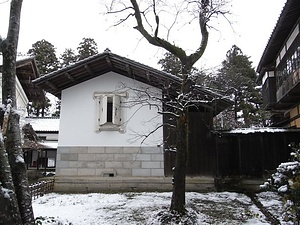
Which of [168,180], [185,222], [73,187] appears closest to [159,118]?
[168,180]

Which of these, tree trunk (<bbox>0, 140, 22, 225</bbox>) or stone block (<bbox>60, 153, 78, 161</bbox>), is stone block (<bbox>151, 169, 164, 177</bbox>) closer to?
stone block (<bbox>60, 153, 78, 161</bbox>)

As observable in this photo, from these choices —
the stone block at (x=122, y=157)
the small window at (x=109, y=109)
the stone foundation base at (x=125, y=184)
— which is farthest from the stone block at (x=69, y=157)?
the small window at (x=109, y=109)

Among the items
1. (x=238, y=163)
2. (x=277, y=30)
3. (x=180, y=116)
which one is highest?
(x=277, y=30)

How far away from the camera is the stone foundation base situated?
11023mm

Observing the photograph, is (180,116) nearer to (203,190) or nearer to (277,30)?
(203,190)

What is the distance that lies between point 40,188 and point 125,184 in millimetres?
2946

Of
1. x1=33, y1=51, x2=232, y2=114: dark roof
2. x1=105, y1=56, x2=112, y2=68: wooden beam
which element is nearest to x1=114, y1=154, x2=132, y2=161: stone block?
x1=33, y1=51, x2=232, y2=114: dark roof

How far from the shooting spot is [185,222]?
21.4 feet

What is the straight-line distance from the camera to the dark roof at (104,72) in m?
11.0

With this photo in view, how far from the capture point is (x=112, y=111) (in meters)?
11.8

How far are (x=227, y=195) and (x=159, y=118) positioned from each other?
373 centimetres

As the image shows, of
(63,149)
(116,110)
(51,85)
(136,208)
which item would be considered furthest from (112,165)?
(51,85)

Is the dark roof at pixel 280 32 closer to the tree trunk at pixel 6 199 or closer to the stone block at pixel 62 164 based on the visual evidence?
the stone block at pixel 62 164

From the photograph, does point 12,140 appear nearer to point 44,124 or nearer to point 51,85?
point 51,85
